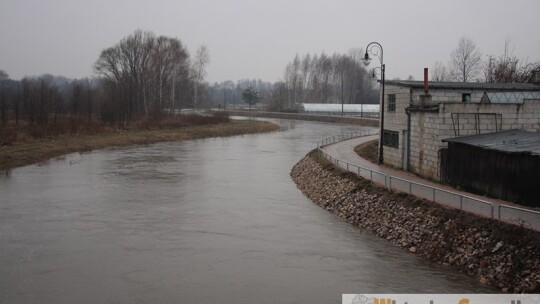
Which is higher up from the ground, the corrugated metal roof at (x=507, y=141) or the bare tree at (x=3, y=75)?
the bare tree at (x=3, y=75)

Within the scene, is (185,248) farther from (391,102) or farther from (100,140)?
(100,140)

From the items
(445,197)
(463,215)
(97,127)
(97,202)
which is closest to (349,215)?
(445,197)

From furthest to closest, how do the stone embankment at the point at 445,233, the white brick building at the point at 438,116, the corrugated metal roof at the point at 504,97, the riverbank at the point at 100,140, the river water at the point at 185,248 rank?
the riverbank at the point at 100,140 → the corrugated metal roof at the point at 504,97 → the white brick building at the point at 438,116 → the river water at the point at 185,248 → the stone embankment at the point at 445,233

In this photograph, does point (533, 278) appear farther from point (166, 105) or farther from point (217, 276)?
point (166, 105)

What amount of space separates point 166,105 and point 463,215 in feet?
282

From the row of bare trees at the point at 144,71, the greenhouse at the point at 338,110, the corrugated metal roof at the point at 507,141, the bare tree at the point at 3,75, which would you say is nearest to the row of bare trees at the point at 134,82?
the row of bare trees at the point at 144,71

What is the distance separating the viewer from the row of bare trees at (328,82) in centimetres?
13975

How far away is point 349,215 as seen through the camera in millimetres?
21969

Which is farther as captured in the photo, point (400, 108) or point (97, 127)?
point (97, 127)

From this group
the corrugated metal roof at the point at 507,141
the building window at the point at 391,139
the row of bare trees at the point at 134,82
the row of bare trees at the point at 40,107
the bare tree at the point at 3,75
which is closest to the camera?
the corrugated metal roof at the point at 507,141

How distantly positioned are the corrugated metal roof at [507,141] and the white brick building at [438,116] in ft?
3.82

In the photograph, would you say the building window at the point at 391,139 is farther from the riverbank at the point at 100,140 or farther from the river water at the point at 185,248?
the riverbank at the point at 100,140

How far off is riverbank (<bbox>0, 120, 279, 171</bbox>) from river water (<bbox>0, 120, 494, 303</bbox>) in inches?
Result: 302

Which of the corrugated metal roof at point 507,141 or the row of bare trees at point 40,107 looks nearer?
the corrugated metal roof at point 507,141
